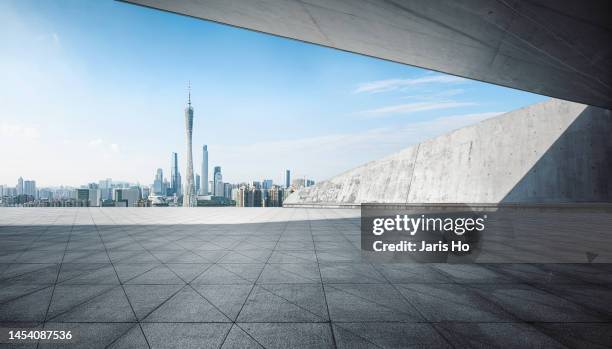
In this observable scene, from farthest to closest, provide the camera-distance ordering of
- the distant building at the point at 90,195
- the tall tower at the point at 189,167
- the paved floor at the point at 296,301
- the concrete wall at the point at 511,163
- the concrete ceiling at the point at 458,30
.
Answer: the distant building at the point at 90,195 → the tall tower at the point at 189,167 → the concrete wall at the point at 511,163 → the concrete ceiling at the point at 458,30 → the paved floor at the point at 296,301

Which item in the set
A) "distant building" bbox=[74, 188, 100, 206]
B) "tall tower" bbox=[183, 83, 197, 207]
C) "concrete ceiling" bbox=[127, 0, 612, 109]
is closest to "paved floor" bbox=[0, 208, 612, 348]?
"concrete ceiling" bbox=[127, 0, 612, 109]

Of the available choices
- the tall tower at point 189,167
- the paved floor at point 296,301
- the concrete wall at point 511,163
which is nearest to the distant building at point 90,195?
the tall tower at point 189,167

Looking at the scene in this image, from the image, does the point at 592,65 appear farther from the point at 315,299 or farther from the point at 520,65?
the point at 315,299

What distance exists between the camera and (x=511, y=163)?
886 inches

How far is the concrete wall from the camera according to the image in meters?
19.9

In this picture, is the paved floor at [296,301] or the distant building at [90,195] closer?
the paved floor at [296,301]

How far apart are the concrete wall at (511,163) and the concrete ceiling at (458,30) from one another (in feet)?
34.9

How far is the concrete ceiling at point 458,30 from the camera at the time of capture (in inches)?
302

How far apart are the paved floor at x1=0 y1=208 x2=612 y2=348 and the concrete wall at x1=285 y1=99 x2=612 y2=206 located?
18.1 m

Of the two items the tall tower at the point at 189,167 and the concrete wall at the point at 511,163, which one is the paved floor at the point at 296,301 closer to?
the concrete wall at the point at 511,163

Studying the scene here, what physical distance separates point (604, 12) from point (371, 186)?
22058 millimetres

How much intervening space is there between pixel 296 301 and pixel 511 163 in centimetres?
2412

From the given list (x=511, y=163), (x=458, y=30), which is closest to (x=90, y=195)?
(x=511, y=163)

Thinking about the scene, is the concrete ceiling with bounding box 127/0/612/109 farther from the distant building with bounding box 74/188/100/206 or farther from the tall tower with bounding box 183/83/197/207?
the distant building with bounding box 74/188/100/206
